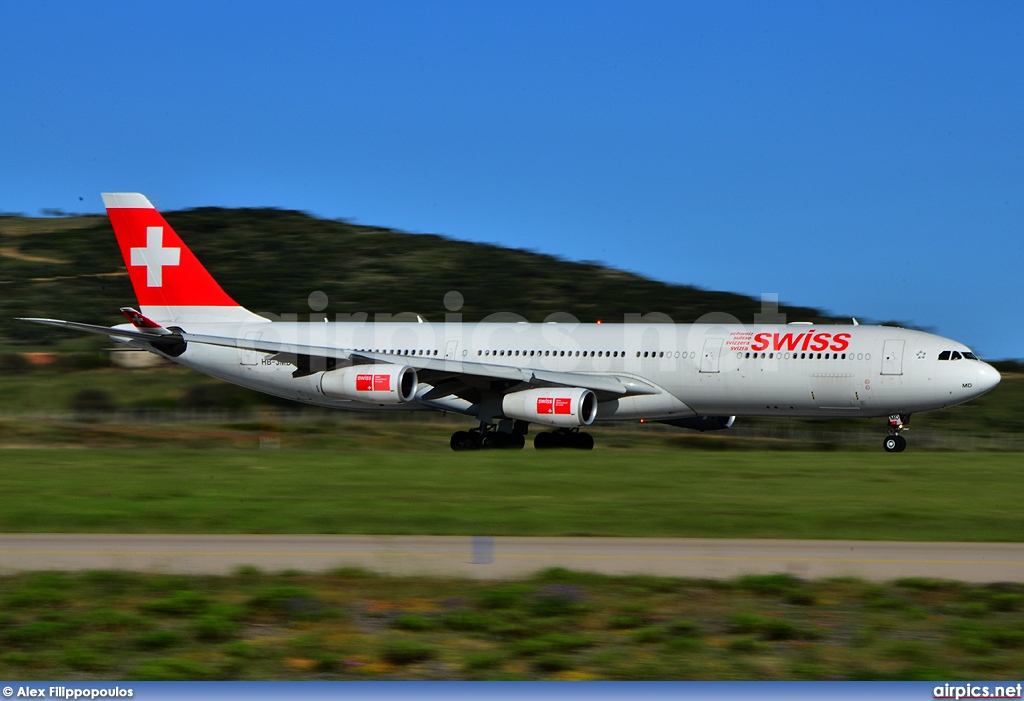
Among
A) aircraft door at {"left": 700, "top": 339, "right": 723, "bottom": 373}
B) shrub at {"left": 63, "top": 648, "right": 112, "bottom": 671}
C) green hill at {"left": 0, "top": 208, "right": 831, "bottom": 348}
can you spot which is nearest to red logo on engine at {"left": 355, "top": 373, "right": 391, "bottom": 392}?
aircraft door at {"left": 700, "top": 339, "right": 723, "bottom": 373}

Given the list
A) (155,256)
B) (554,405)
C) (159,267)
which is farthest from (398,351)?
(155,256)

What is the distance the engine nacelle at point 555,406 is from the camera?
105ft

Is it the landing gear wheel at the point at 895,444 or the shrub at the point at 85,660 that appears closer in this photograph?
the shrub at the point at 85,660

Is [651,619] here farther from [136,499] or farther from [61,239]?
Result: [61,239]

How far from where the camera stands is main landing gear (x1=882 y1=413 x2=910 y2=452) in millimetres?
32666

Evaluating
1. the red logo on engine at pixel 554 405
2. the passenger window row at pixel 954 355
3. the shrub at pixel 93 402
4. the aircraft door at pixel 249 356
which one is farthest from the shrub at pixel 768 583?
the shrub at pixel 93 402

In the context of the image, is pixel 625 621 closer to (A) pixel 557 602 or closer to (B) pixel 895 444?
(A) pixel 557 602

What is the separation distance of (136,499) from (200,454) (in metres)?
11.0

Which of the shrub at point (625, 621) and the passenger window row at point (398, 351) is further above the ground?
the passenger window row at point (398, 351)

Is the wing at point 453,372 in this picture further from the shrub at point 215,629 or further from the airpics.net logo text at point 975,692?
the airpics.net logo text at point 975,692

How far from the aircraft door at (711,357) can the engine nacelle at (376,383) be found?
7.86 m

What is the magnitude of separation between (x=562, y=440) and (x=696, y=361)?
4805mm

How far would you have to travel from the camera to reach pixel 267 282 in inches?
4592

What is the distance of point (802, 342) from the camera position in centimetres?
3256
